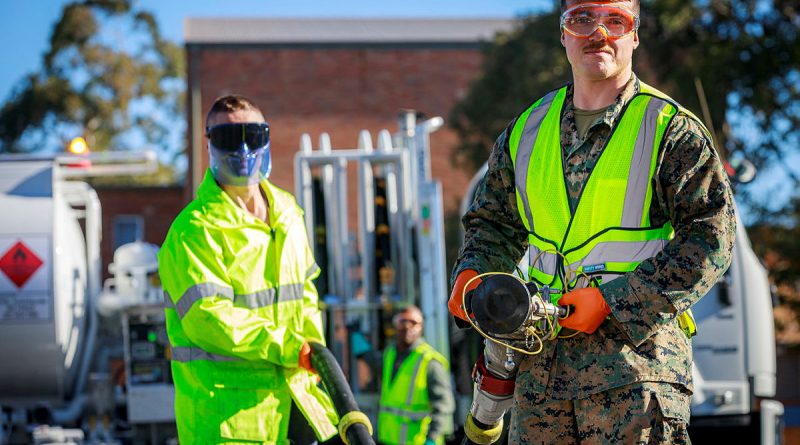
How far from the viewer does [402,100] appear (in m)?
31.8

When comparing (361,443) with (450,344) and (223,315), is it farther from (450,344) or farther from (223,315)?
(450,344)

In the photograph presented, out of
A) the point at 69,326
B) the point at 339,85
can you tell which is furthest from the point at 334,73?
the point at 69,326

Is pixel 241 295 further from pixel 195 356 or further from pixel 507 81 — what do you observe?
pixel 507 81

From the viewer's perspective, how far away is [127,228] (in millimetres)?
31297

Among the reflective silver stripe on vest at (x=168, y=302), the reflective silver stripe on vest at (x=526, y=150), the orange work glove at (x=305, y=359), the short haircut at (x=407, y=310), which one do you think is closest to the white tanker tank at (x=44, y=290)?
the short haircut at (x=407, y=310)

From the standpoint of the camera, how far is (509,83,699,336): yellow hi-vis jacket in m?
3.35

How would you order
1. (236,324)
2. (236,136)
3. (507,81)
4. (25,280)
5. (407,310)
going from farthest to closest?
(507,81) < (25,280) < (407,310) < (236,136) < (236,324)

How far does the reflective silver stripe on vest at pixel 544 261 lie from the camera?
350 cm

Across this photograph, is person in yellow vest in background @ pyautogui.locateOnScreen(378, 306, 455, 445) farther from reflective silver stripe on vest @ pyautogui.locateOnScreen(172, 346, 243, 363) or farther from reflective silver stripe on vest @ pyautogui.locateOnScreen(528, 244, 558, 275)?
reflective silver stripe on vest @ pyautogui.locateOnScreen(528, 244, 558, 275)

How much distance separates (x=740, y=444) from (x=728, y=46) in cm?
1201

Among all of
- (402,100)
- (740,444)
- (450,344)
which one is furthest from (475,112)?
(740,444)

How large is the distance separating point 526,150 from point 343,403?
141 cm

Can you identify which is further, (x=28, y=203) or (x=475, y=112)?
(x=475, y=112)

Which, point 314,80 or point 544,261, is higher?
point 314,80
